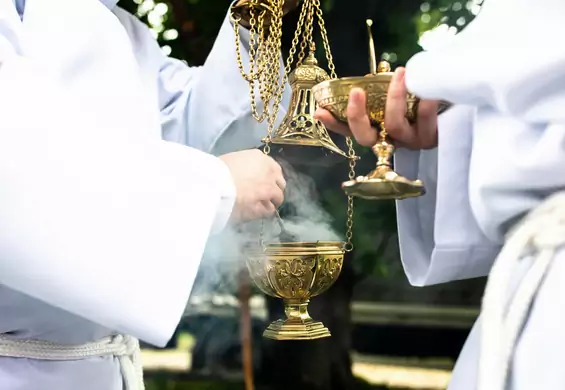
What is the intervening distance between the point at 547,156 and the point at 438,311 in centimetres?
168

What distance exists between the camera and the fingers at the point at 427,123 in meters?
0.82

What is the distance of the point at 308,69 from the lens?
1269mm

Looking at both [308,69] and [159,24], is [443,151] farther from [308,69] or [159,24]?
[159,24]

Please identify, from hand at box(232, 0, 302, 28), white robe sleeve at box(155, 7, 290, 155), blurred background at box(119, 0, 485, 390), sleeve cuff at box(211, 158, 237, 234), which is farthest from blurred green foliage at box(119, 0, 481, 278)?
sleeve cuff at box(211, 158, 237, 234)

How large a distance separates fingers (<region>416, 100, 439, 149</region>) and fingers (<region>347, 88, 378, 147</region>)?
2.5 inches

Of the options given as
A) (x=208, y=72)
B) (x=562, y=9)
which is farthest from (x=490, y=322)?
(x=208, y=72)

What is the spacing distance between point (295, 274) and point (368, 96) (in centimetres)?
55

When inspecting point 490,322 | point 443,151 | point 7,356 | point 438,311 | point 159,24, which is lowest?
point 438,311

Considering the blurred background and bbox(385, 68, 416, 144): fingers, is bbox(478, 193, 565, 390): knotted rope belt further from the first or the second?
the blurred background

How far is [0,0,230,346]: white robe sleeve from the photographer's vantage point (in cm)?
82

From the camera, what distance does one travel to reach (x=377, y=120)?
82cm

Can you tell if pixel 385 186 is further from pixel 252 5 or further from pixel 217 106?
pixel 217 106

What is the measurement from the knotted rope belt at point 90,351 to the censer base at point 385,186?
23.7 inches

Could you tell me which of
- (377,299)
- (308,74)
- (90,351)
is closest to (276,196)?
(308,74)
